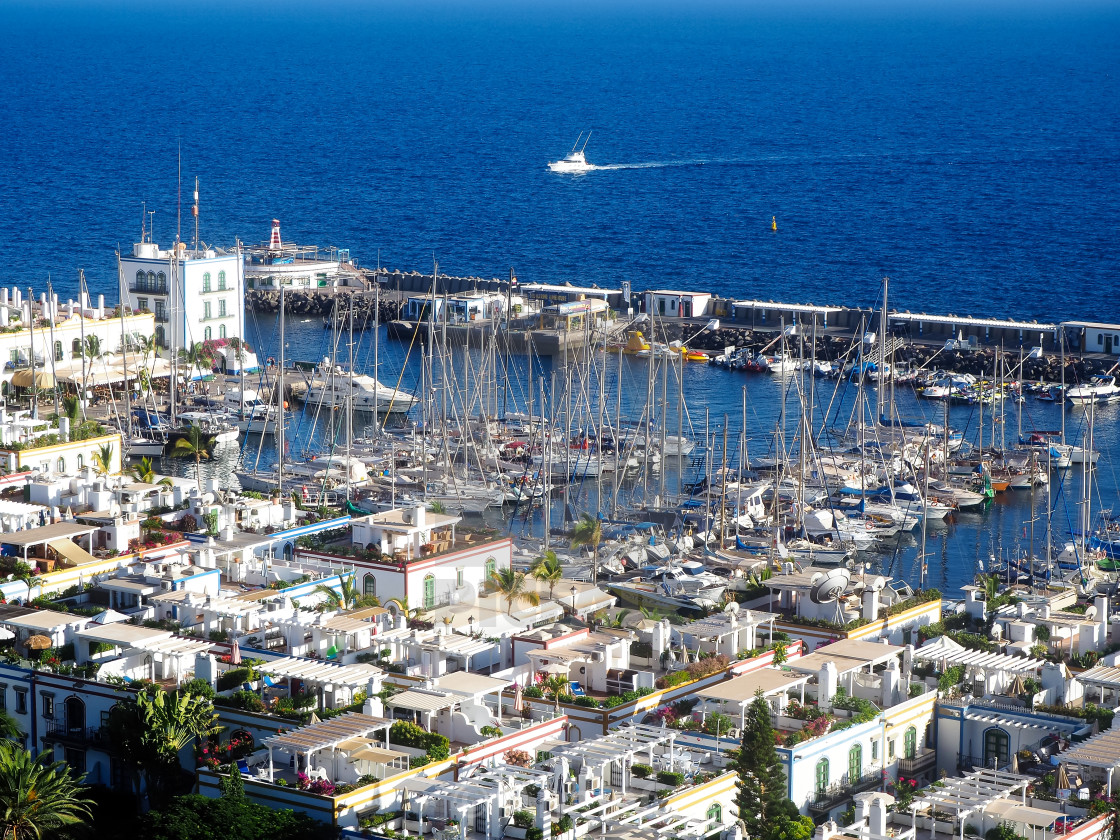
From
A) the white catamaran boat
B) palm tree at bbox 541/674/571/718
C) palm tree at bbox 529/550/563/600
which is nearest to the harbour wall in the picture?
the white catamaran boat

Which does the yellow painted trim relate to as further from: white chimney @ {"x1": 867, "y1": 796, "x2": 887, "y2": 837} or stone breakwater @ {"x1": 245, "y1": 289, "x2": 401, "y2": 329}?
stone breakwater @ {"x1": 245, "y1": 289, "x2": 401, "y2": 329}

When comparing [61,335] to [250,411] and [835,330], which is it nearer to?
[250,411]

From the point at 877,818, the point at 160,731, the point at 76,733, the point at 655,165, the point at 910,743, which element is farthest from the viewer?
the point at 655,165

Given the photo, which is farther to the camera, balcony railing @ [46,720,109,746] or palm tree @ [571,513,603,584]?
palm tree @ [571,513,603,584]

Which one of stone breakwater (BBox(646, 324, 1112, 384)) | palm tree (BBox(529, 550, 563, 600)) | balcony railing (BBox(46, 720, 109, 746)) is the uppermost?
stone breakwater (BBox(646, 324, 1112, 384))

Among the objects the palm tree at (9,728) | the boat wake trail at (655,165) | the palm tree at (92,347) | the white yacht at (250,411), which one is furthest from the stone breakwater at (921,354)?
the boat wake trail at (655,165)

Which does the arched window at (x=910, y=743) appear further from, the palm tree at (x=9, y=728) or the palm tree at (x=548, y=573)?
the palm tree at (x=9, y=728)

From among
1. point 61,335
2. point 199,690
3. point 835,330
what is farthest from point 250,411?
point 199,690
